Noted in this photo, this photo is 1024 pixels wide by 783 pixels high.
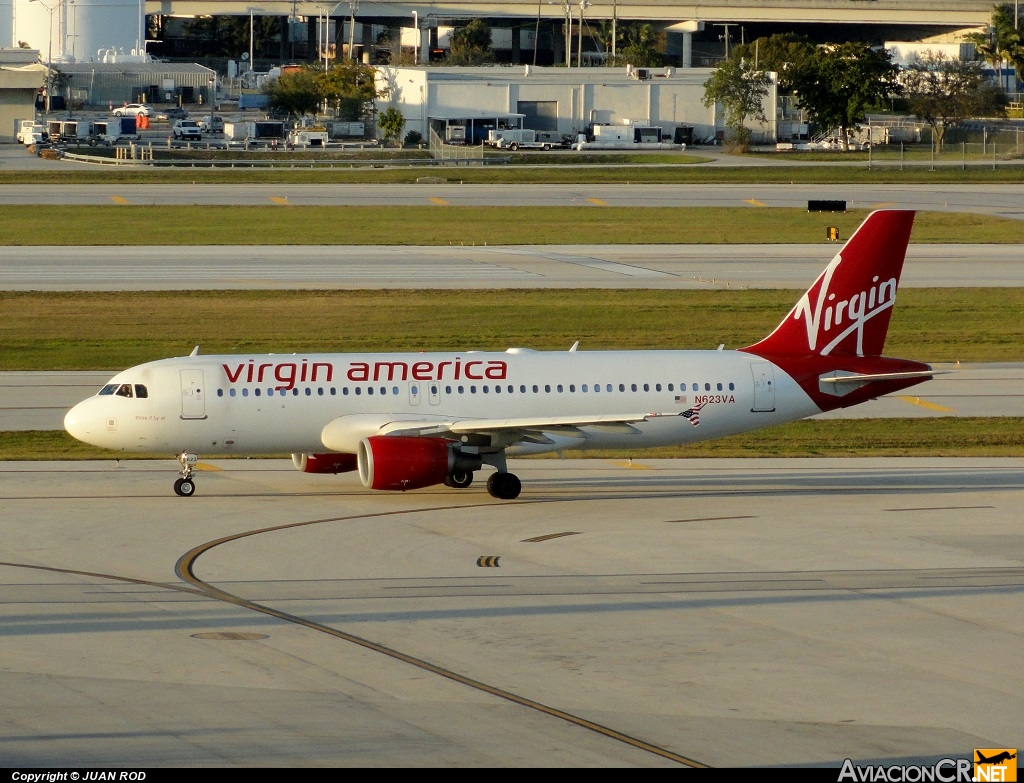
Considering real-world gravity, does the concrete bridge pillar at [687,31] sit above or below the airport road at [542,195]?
above

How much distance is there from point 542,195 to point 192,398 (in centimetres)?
6834

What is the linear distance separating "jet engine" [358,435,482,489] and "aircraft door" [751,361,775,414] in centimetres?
790

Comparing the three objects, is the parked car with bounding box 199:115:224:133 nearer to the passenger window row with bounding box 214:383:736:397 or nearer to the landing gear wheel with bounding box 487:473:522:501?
the passenger window row with bounding box 214:383:736:397

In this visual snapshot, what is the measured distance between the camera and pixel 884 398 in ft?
154

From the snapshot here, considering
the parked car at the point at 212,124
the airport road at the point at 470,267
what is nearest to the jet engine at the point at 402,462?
the airport road at the point at 470,267

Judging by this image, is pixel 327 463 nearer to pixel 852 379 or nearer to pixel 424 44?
pixel 852 379

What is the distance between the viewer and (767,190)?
104 m

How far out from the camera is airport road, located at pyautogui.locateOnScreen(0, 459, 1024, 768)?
59.7 feet

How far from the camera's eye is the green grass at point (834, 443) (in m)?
39.6

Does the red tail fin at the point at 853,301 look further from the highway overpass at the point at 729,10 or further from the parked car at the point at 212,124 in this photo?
the highway overpass at the point at 729,10

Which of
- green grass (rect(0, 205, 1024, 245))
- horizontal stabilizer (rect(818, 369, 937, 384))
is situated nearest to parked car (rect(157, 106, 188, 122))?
green grass (rect(0, 205, 1024, 245))

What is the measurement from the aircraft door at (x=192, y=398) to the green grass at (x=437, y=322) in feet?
Result: 54.8

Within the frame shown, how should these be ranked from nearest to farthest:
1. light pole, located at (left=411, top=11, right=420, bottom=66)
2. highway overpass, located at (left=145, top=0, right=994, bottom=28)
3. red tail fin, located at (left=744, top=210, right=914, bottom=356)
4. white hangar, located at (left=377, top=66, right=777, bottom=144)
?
1. red tail fin, located at (left=744, top=210, right=914, bottom=356)
2. white hangar, located at (left=377, top=66, right=777, bottom=144)
3. highway overpass, located at (left=145, top=0, right=994, bottom=28)
4. light pole, located at (left=411, top=11, right=420, bottom=66)

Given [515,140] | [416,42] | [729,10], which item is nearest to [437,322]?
[515,140]
